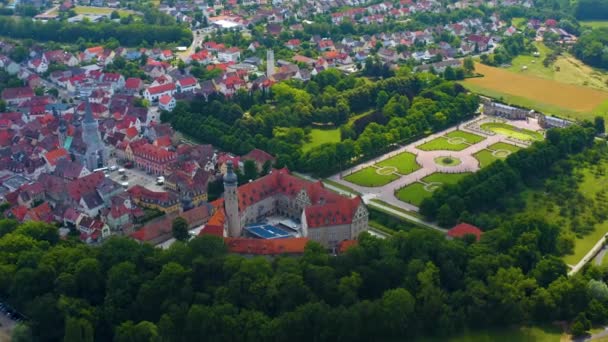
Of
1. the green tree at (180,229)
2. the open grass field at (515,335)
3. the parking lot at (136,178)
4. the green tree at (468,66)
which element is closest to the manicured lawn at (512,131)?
the green tree at (468,66)

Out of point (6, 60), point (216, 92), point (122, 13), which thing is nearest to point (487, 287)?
point (216, 92)

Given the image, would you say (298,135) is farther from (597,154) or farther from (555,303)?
(555,303)

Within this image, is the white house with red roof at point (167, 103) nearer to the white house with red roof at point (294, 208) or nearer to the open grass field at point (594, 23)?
the white house with red roof at point (294, 208)

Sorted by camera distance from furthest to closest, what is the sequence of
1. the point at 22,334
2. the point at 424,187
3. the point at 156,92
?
the point at 156,92
the point at 424,187
the point at 22,334

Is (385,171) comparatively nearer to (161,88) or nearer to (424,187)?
(424,187)

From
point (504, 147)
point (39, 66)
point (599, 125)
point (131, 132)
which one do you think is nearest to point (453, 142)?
point (504, 147)

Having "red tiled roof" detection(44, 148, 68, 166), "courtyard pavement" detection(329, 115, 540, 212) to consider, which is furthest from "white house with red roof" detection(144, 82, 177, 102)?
"courtyard pavement" detection(329, 115, 540, 212)

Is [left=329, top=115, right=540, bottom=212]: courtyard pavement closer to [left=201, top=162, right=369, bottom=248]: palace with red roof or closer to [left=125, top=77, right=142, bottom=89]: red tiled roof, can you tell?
[left=201, top=162, right=369, bottom=248]: palace with red roof
